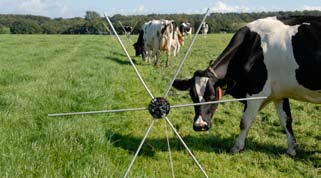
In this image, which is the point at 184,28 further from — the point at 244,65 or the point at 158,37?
the point at 244,65

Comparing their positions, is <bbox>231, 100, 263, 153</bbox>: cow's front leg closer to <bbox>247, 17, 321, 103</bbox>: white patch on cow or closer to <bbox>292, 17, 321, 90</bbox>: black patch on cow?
<bbox>247, 17, 321, 103</bbox>: white patch on cow

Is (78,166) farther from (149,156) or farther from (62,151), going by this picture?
(149,156)

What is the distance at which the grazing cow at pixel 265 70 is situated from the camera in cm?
608

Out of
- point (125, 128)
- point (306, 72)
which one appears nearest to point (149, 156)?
point (125, 128)

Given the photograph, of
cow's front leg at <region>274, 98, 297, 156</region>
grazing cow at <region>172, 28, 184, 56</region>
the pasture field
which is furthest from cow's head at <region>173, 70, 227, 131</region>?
grazing cow at <region>172, 28, 184, 56</region>

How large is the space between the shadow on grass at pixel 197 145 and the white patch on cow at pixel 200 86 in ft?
3.46

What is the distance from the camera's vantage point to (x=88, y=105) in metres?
7.98

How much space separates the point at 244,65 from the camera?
6.55 meters

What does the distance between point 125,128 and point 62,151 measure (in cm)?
243

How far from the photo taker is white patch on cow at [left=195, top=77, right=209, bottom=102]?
597 centimetres

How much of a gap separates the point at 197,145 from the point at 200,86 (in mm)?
1268

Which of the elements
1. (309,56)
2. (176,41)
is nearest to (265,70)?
(309,56)

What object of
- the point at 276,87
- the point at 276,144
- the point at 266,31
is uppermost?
the point at 266,31

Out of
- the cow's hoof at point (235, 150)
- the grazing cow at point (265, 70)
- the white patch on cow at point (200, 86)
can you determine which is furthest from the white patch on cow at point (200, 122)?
the cow's hoof at point (235, 150)
